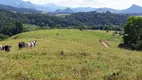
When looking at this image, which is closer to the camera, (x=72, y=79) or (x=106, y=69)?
(x=72, y=79)

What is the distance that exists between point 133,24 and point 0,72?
200 ft

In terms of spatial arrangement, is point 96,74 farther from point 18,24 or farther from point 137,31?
point 18,24

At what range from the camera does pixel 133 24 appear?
7100 centimetres

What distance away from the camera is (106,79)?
13.6 m

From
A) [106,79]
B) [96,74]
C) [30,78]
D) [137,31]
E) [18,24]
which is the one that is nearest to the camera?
[30,78]

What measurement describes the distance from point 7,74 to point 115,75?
5491 millimetres

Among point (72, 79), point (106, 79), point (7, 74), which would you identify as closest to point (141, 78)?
point (106, 79)

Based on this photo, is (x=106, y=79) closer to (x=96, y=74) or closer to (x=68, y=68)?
(x=96, y=74)

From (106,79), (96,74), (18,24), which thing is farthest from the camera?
(18,24)

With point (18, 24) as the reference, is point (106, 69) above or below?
above

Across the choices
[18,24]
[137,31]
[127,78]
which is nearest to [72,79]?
[127,78]

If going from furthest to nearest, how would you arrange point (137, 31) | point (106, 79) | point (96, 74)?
point (137, 31)
point (96, 74)
point (106, 79)

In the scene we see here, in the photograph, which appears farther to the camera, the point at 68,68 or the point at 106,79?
the point at 68,68

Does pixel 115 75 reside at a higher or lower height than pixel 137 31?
higher
